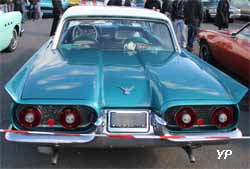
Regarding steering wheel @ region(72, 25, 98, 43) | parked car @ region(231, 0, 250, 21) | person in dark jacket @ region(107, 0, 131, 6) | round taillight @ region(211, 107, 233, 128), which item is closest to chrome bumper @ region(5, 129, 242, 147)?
round taillight @ region(211, 107, 233, 128)

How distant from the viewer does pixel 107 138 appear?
3.38 m

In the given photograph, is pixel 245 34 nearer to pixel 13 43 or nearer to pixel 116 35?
pixel 116 35

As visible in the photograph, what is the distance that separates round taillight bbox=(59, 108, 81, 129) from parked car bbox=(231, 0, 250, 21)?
19.3 metres

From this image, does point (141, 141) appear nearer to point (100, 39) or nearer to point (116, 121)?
point (116, 121)

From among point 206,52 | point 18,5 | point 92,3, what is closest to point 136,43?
point 206,52

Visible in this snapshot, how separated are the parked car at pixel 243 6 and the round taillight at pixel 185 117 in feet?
62.0

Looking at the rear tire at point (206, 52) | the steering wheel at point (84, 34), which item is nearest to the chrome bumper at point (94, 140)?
the steering wheel at point (84, 34)

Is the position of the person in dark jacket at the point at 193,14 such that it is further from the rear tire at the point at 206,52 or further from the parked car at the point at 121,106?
the parked car at the point at 121,106

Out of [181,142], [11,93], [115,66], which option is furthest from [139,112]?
[11,93]

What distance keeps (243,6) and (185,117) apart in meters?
19.8

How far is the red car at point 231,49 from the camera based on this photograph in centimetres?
678

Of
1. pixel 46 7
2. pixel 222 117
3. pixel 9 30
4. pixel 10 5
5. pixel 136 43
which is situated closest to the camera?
pixel 222 117

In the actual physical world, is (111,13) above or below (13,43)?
above

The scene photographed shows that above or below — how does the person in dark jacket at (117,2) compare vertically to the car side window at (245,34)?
below
